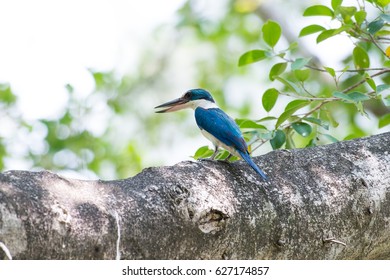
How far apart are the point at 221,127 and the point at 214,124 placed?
0.10 meters

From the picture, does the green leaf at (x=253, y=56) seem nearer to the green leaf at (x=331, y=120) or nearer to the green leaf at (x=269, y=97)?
the green leaf at (x=269, y=97)

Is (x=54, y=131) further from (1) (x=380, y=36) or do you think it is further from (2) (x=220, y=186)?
(2) (x=220, y=186)

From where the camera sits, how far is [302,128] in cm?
384

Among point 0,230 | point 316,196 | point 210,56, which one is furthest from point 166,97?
point 0,230

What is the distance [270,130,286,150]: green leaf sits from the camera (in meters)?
3.78

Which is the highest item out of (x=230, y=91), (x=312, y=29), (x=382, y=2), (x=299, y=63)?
(x=382, y=2)

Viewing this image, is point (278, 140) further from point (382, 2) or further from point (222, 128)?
point (382, 2)

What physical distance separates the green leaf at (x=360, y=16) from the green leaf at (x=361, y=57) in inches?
13.3

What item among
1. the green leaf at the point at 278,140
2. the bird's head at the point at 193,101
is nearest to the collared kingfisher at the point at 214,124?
the bird's head at the point at 193,101

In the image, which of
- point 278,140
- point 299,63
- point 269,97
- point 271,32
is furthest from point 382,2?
point 278,140

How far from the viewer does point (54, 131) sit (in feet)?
21.7

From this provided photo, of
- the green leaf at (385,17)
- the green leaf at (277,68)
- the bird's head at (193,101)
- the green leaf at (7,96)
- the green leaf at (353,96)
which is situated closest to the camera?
the green leaf at (353,96)

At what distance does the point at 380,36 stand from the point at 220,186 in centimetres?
178

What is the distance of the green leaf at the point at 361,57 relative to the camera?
13.7 ft
